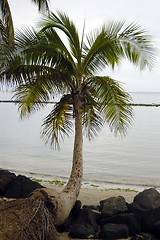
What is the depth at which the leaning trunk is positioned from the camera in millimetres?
6430

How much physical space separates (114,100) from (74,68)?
1322mm

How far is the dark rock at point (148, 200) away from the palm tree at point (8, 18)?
4984 millimetres

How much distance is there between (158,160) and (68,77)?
986 cm

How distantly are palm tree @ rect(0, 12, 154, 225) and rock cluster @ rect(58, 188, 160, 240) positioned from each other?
1.78 feet

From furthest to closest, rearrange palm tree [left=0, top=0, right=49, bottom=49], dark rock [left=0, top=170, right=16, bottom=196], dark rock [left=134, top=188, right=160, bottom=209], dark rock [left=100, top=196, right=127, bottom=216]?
dark rock [left=0, top=170, right=16, bottom=196]
dark rock [left=134, top=188, right=160, bottom=209]
dark rock [left=100, top=196, right=127, bottom=216]
palm tree [left=0, top=0, right=49, bottom=49]

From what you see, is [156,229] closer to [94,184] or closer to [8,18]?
[94,184]

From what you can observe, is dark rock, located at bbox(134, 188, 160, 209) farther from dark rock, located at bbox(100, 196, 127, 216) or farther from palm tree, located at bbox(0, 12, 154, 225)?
palm tree, located at bbox(0, 12, 154, 225)

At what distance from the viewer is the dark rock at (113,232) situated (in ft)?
20.8

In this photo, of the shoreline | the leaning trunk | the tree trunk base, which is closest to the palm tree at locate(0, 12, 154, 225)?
the leaning trunk

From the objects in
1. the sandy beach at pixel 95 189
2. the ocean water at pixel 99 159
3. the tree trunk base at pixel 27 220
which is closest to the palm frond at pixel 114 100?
the sandy beach at pixel 95 189

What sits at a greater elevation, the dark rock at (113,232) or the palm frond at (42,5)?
the palm frond at (42,5)

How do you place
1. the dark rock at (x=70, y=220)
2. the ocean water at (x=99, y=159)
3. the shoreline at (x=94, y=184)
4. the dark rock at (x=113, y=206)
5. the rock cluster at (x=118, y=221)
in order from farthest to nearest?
1. the ocean water at (x=99, y=159)
2. the shoreline at (x=94, y=184)
3. the dark rock at (x=113, y=206)
4. the dark rock at (x=70, y=220)
5. the rock cluster at (x=118, y=221)

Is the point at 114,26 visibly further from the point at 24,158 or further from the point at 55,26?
the point at 24,158

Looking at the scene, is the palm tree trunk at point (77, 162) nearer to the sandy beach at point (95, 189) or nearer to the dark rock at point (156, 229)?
the sandy beach at point (95, 189)
